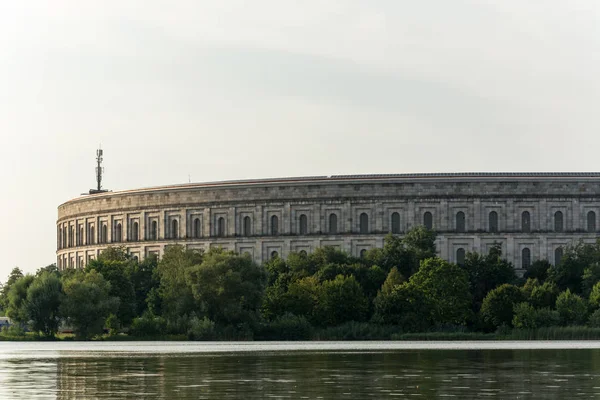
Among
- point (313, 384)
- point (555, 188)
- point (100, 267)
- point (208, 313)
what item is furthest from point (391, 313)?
point (313, 384)

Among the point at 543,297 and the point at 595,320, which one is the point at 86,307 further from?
the point at 595,320

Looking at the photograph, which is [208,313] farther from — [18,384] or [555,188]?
[18,384]

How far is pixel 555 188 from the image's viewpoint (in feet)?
452

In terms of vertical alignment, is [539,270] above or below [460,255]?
below

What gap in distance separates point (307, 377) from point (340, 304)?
2566 inches

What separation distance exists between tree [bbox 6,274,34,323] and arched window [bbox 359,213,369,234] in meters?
42.0

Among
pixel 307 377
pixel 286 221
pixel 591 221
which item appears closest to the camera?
pixel 307 377

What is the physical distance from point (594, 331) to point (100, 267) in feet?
150

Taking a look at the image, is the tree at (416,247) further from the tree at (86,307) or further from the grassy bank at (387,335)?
the tree at (86,307)

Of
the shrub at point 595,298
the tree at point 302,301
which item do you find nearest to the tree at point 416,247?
the tree at point 302,301

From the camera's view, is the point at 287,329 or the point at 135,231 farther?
the point at 135,231

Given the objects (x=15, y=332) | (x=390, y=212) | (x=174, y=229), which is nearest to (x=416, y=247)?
(x=390, y=212)

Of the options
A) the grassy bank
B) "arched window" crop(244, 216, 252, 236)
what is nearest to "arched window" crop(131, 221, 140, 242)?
"arched window" crop(244, 216, 252, 236)

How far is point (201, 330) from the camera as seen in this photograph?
320ft
